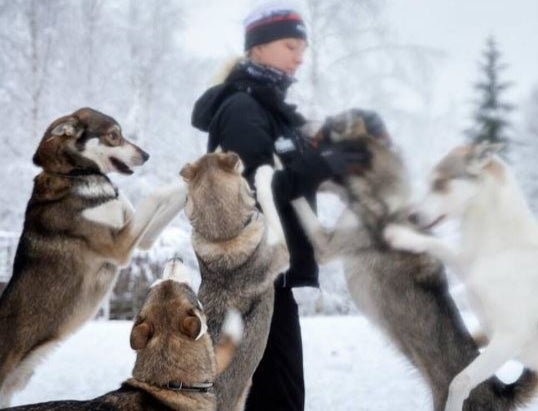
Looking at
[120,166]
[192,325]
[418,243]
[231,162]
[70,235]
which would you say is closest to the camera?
[192,325]

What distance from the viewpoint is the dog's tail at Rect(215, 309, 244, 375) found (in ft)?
6.17

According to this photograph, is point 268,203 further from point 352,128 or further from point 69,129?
point 69,129

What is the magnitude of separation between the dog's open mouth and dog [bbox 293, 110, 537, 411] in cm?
61

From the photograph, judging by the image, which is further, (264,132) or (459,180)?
(459,180)

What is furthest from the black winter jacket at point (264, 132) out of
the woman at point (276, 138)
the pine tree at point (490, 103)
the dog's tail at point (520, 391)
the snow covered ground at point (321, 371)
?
the pine tree at point (490, 103)

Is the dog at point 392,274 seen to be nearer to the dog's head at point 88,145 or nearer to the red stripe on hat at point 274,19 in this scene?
the red stripe on hat at point 274,19

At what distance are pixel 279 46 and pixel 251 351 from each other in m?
0.93

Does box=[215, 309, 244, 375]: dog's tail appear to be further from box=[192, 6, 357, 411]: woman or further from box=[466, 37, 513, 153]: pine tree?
box=[466, 37, 513, 153]: pine tree

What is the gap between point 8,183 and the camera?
8.70m

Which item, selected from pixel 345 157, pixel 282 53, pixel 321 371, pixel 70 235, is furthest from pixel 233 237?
pixel 321 371

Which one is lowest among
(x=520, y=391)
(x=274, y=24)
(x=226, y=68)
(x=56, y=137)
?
(x=520, y=391)

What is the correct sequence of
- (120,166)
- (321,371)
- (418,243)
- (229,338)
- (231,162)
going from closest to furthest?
(229,338)
(231,162)
(418,243)
(120,166)
(321,371)

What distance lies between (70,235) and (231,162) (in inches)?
32.3

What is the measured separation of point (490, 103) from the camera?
5480 millimetres
